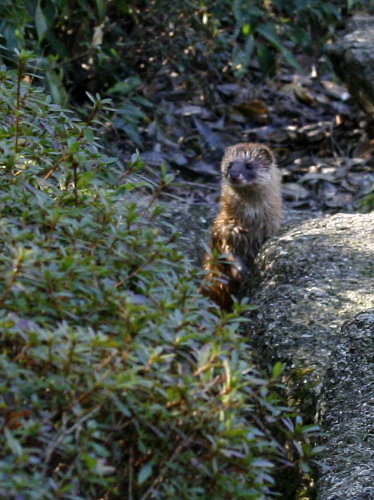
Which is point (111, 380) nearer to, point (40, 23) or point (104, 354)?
point (104, 354)

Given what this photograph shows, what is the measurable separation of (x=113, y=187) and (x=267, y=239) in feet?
10.8

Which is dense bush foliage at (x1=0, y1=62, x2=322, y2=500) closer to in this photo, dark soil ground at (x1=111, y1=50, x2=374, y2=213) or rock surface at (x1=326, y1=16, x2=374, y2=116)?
dark soil ground at (x1=111, y1=50, x2=374, y2=213)

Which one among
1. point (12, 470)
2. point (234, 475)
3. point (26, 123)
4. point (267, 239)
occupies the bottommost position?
point (267, 239)

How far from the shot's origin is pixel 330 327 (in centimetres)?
483

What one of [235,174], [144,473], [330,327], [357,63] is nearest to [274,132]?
[357,63]

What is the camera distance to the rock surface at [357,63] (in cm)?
820

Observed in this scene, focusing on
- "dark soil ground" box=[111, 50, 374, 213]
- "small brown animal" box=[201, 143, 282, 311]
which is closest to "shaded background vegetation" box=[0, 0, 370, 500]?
"small brown animal" box=[201, 143, 282, 311]

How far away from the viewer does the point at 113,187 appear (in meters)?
3.57

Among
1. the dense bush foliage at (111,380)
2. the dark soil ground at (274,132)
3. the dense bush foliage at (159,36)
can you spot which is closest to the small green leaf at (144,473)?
the dense bush foliage at (111,380)

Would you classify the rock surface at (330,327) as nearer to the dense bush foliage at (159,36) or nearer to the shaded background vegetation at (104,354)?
the shaded background vegetation at (104,354)

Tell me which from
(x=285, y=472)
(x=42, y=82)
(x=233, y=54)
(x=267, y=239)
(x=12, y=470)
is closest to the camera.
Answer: (x=12, y=470)

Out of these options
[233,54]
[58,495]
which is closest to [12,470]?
[58,495]

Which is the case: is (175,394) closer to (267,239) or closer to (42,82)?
(267,239)

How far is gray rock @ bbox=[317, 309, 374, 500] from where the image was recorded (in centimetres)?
329
